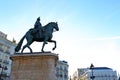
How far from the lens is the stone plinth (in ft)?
51.6

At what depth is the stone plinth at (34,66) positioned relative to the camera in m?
15.7

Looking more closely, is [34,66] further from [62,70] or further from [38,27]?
[62,70]

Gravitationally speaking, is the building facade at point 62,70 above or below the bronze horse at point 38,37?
below

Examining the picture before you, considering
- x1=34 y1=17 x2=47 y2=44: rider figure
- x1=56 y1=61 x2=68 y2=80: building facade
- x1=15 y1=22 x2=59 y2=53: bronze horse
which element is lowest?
x1=56 y1=61 x2=68 y2=80: building facade

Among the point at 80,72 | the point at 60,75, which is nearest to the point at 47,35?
the point at 60,75

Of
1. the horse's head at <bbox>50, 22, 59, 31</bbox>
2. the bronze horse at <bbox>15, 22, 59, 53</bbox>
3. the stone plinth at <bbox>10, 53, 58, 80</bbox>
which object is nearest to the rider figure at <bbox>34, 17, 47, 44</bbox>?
the bronze horse at <bbox>15, 22, 59, 53</bbox>

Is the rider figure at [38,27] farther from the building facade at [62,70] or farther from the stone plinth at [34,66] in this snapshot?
the building facade at [62,70]

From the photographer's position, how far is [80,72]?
17625cm

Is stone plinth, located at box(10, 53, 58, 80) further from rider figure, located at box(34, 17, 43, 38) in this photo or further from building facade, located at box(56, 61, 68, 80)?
building facade, located at box(56, 61, 68, 80)

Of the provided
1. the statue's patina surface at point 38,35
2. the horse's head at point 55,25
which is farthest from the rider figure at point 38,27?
the horse's head at point 55,25

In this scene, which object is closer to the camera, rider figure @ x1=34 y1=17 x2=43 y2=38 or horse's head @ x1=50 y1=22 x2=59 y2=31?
rider figure @ x1=34 y1=17 x2=43 y2=38

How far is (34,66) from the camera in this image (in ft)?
52.7

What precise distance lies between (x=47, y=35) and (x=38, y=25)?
1.13 m

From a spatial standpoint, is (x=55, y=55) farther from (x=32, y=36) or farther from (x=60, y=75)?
(x=60, y=75)
